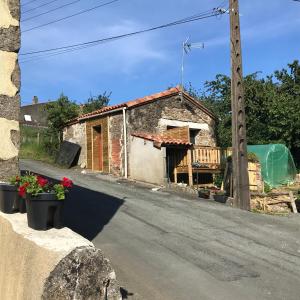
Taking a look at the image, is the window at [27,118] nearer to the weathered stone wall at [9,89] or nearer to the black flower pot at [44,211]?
the weathered stone wall at [9,89]

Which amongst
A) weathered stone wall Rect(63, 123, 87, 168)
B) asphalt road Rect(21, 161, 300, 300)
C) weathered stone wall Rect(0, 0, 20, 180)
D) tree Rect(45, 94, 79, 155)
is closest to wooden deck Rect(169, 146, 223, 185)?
asphalt road Rect(21, 161, 300, 300)

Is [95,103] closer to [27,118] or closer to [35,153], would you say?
[35,153]

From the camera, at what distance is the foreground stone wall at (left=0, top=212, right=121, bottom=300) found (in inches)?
143

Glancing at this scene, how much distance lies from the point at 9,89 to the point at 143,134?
Answer: 1494 cm

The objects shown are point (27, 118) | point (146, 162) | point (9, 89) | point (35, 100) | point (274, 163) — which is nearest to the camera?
point (9, 89)

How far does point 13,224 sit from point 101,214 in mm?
7186

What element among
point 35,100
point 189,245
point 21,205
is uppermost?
point 35,100

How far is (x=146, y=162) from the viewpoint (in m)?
20.7

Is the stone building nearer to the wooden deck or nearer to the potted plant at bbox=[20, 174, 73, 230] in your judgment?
the wooden deck

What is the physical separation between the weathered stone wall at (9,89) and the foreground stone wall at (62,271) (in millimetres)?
2390

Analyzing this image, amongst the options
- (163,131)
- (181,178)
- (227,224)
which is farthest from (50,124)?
(227,224)

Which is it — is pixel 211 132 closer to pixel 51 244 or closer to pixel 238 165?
pixel 238 165

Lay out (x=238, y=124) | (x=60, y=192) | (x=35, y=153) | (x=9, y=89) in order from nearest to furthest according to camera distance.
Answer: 1. (x=60, y=192)
2. (x=9, y=89)
3. (x=238, y=124)
4. (x=35, y=153)

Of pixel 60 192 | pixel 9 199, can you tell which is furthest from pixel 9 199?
pixel 60 192
